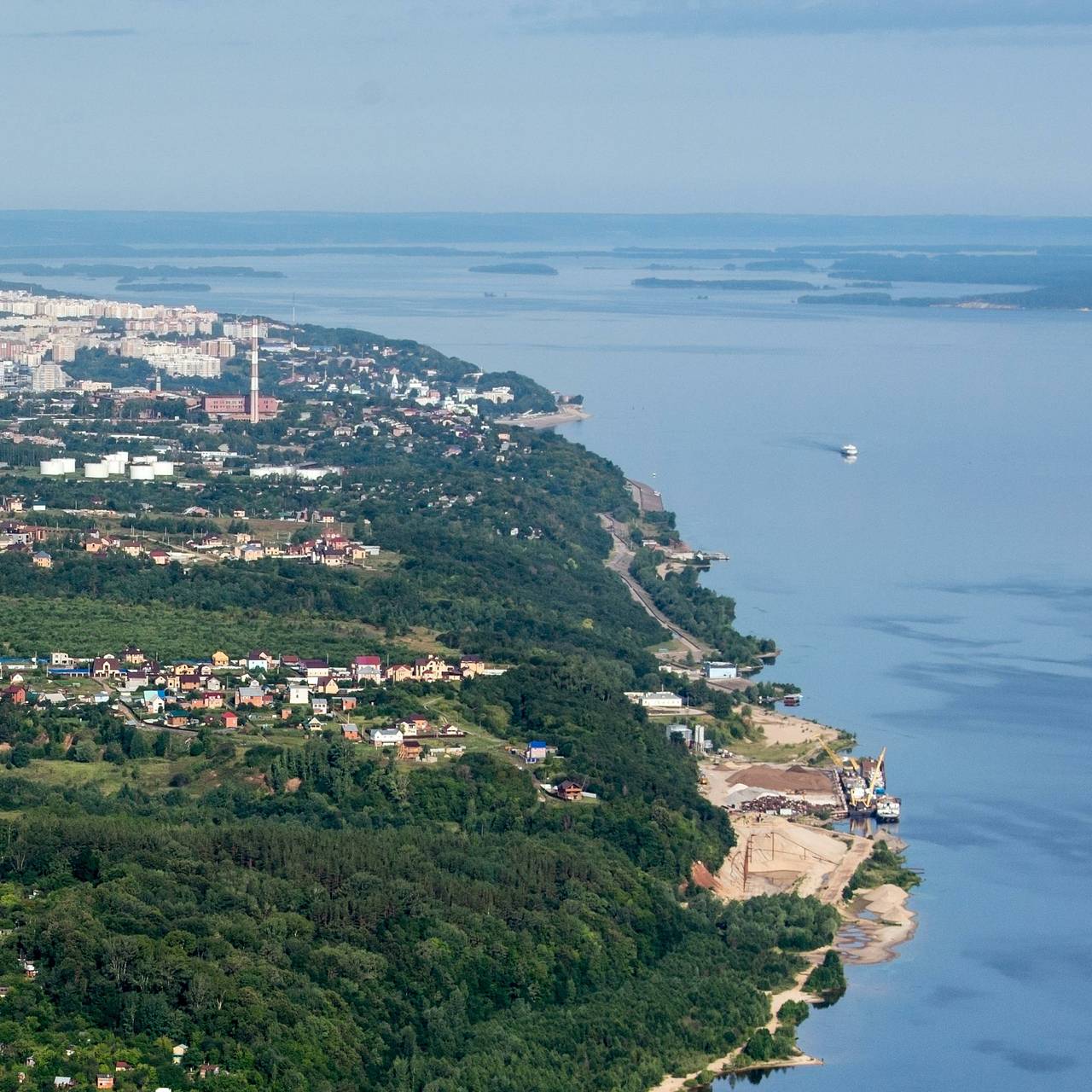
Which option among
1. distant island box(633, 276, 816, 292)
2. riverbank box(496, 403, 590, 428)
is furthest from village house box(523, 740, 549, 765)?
distant island box(633, 276, 816, 292)

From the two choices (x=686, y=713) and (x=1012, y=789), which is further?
(x=686, y=713)

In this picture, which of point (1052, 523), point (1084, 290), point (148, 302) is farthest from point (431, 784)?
point (1084, 290)

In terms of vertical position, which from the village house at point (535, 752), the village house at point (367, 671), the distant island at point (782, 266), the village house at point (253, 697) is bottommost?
the distant island at point (782, 266)

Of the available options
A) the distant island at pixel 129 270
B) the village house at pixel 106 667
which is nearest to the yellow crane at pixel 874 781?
the village house at pixel 106 667

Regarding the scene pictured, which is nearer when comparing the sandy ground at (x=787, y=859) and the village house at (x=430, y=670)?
the sandy ground at (x=787, y=859)

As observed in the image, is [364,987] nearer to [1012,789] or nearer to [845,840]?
[845,840]

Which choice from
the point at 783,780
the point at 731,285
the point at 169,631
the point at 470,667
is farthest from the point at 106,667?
the point at 731,285

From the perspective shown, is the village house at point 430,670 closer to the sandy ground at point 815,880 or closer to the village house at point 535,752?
the village house at point 535,752
